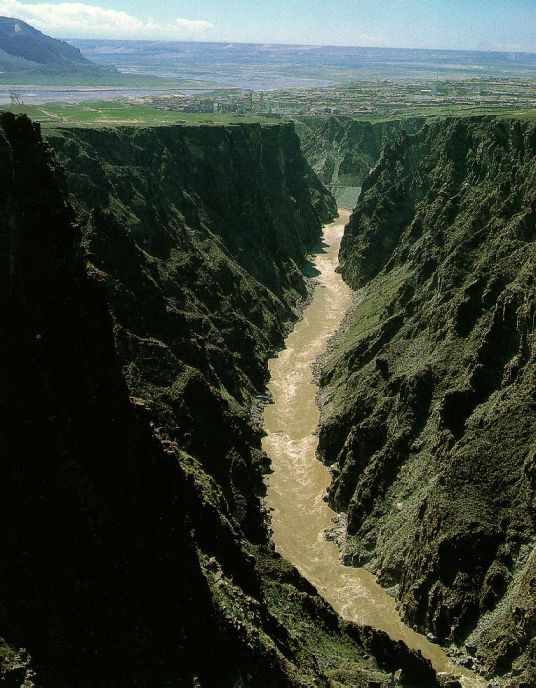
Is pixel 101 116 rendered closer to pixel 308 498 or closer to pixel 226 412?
pixel 226 412

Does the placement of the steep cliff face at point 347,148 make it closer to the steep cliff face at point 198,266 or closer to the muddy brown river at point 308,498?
the steep cliff face at point 198,266

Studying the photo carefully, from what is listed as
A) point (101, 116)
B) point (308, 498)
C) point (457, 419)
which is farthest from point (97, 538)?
point (101, 116)

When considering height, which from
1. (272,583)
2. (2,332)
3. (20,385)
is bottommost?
(272,583)

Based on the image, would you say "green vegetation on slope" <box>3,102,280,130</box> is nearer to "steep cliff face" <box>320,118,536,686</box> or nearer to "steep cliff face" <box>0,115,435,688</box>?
"steep cliff face" <box>320,118,536,686</box>

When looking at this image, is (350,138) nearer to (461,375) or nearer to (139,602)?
(461,375)

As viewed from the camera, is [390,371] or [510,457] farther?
[390,371]

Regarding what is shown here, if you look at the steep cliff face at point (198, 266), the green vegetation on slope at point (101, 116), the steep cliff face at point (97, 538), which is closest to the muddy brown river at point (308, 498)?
the steep cliff face at point (198, 266)

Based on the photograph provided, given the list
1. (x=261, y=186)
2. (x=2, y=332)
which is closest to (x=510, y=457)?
(x=2, y=332)
